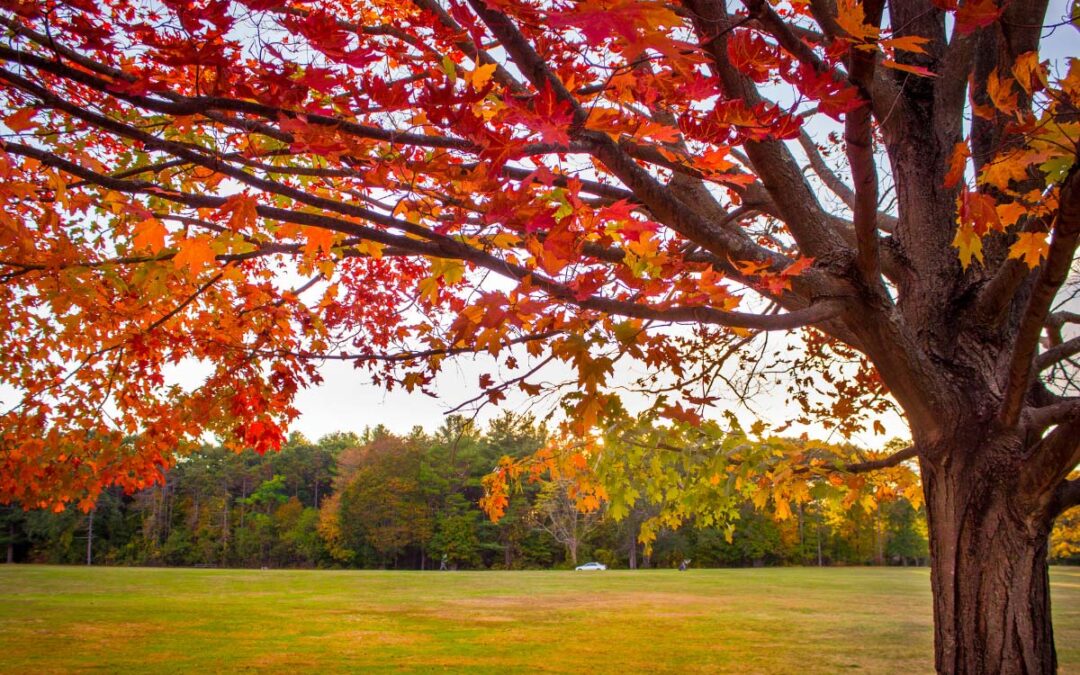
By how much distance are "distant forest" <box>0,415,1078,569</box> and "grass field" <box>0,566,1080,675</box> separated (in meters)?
28.5

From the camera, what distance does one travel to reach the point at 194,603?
1889 cm

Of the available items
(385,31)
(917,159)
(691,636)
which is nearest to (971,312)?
(917,159)

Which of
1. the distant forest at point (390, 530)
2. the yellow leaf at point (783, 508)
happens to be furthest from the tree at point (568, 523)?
the yellow leaf at point (783, 508)

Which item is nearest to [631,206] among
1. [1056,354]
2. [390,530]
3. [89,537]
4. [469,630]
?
[1056,354]

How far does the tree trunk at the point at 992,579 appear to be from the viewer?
120 inches

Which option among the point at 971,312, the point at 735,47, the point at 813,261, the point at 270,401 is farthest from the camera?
the point at 270,401

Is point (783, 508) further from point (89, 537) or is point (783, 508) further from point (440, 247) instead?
point (89, 537)

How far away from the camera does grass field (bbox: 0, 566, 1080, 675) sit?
33.6 ft

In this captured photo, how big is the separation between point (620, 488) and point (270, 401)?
2.84 metres

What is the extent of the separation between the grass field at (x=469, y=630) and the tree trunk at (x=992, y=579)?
293 inches

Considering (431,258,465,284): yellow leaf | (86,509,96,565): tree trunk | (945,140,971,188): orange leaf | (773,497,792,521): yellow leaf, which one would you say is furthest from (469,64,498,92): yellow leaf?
(86,509,96,565): tree trunk

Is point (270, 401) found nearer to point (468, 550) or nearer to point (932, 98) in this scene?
point (932, 98)

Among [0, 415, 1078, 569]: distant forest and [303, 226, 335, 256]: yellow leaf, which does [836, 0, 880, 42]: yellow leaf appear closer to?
[303, 226, 335, 256]: yellow leaf

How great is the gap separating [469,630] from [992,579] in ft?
40.9
